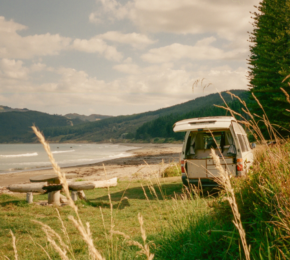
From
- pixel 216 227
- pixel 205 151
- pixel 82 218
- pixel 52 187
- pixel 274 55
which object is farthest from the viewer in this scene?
pixel 274 55

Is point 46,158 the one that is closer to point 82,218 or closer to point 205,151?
point 205,151

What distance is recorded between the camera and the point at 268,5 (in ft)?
68.4

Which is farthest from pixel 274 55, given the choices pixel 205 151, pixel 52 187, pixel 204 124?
pixel 52 187

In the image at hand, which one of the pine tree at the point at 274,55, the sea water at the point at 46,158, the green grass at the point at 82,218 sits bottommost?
the sea water at the point at 46,158

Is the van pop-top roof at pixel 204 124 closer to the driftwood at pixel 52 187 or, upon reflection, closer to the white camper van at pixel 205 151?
the white camper van at pixel 205 151

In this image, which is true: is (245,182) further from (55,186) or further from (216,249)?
(55,186)

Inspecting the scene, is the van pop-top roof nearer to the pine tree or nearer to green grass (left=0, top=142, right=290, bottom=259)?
green grass (left=0, top=142, right=290, bottom=259)

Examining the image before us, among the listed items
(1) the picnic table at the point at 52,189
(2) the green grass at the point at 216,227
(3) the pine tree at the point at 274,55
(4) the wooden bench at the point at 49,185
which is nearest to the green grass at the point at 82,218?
(2) the green grass at the point at 216,227

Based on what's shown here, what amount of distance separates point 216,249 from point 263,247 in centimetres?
57

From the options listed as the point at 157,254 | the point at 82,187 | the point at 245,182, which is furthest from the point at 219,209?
the point at 82,187

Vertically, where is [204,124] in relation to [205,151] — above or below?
above

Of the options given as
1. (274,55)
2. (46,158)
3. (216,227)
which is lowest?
(46,158)

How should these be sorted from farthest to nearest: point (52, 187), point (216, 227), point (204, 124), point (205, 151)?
1. point (205, 151)
2. point (52, 187)
3. point (204, 124)
4. point (216, 227)

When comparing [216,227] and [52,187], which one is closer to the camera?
[216,227]
